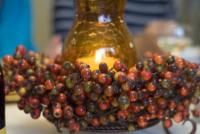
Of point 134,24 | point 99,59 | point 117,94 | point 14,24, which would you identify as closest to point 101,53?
point 99,59

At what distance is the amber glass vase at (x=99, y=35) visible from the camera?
0.68 metres

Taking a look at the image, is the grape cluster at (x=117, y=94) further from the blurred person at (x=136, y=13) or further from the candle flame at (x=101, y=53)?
the blurred person at (x=136, y=13)

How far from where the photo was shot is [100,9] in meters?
0.69

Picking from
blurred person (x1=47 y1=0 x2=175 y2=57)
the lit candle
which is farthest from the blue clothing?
the lit candle

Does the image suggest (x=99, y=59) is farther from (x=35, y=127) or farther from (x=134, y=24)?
(x=134, y=24)

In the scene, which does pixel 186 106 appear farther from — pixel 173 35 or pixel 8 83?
pixel 173 35

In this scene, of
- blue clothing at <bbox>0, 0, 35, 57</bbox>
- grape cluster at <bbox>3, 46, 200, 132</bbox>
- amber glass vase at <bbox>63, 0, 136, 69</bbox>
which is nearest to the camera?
grape cluster at <bbox>3, 46, 200, 132</bbox>

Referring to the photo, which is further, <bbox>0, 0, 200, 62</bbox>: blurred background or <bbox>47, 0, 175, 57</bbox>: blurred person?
<bbox>47, 0, 175, 57</bbox>: blurred person

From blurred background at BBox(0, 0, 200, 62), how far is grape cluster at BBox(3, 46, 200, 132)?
0.65m

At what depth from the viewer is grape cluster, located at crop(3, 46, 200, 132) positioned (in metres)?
0.58

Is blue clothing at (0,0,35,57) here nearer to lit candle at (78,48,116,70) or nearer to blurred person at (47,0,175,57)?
blurred person at (47,0,175,57)

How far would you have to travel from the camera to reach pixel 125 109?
588mm

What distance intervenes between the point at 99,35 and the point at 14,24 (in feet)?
4.26

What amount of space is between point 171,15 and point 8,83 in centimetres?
180
